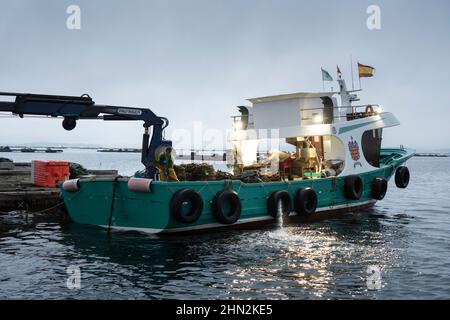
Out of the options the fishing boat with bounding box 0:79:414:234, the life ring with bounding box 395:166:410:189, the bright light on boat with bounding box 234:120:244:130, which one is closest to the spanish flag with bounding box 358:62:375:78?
the fishing boat with bounding box 0:79:414:234

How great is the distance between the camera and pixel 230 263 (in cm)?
1105

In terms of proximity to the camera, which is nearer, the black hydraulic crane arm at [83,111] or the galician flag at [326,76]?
the black hydraulic crane arm at [83,111]

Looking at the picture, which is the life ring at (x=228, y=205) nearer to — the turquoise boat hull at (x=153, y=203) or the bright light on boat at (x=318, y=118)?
the turquoise boat hull at (x=153, y=203)

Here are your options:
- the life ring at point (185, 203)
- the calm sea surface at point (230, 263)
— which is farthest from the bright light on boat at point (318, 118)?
the life ring at point (185, 203)

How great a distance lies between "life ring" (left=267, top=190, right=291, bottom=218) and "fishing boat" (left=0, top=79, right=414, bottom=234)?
0.04 meters

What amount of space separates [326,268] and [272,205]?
15.8 feet

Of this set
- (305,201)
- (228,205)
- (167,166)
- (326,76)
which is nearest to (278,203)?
(305,201)

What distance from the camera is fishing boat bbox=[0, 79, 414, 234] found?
1300 cm

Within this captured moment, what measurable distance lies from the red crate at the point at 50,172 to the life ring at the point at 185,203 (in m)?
10.0

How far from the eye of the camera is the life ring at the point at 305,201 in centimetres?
1616

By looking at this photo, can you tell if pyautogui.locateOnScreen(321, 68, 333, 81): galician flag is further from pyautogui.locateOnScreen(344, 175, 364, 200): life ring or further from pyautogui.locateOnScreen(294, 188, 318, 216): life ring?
pyautogui.locateOnScreen(294, 188, 318, 216): life ring

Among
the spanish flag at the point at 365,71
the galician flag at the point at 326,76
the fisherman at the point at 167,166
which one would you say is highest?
the spanish flag at the point at 365,71

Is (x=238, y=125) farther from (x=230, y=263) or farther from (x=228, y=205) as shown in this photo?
(x=230, y=263)

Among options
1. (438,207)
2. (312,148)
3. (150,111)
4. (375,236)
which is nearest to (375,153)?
(312,148)
